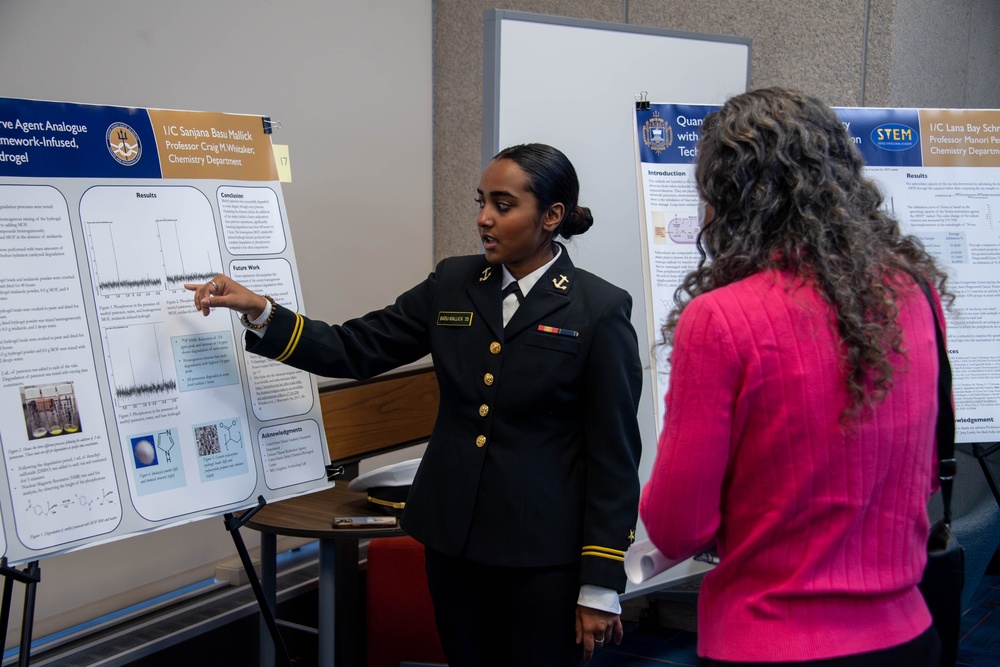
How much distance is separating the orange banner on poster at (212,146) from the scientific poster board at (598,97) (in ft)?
1.96

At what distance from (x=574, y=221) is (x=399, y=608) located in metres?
1.41

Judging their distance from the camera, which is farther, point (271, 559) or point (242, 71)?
point (242, 71)

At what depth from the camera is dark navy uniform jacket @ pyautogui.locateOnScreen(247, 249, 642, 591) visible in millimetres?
1503

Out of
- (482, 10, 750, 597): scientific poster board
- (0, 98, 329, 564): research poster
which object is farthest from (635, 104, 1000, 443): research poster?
(0, 98, 329, 564): research poster

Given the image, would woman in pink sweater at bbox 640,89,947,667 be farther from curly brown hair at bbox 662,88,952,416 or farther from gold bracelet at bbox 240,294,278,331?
gold bracelet at bbox 240,294,278,331

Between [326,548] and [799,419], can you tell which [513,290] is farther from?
[326,548]

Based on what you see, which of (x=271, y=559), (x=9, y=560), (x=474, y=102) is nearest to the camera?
(x=9, y=560)

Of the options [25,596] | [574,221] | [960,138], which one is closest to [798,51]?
[960,138]

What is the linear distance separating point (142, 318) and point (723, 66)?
70.4 inches

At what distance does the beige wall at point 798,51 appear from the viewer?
9.59 feet

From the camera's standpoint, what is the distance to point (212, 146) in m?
1.79

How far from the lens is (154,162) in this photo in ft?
5.59

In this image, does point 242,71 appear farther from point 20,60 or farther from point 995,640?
point 995,640

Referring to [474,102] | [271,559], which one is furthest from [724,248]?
[474,102]
